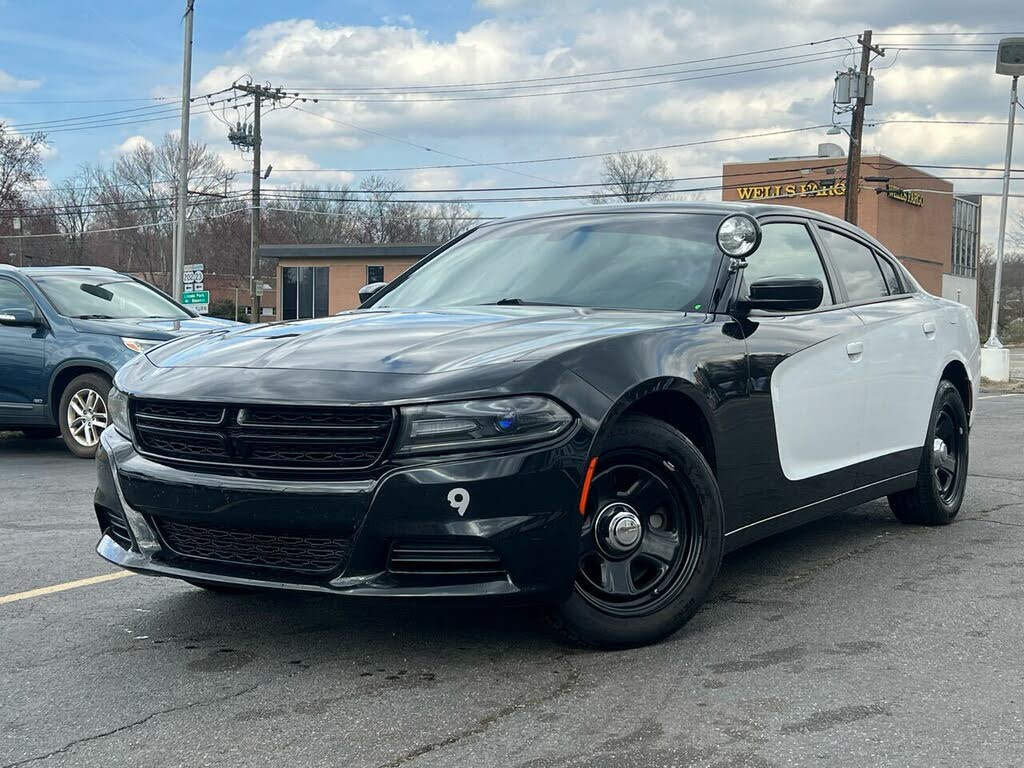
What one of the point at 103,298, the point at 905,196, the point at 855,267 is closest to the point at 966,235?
the point at 905,196

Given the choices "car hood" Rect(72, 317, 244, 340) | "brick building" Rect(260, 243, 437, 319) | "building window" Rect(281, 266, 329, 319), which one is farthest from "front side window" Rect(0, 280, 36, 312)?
"building window" Rect(281, 266, 329, 319)

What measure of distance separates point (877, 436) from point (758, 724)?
243cm

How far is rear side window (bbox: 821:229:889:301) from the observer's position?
5.48m

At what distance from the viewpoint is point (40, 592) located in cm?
484

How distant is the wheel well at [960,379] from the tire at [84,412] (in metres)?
6.68

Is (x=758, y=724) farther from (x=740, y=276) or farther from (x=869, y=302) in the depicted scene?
(x=869, y=302)

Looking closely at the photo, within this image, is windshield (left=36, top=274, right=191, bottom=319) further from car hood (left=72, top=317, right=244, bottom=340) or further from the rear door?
the rear door

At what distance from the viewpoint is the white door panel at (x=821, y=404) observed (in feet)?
14.8

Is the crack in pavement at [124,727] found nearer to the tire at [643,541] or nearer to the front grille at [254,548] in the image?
the front grille at [254,548]

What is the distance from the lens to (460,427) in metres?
3.36

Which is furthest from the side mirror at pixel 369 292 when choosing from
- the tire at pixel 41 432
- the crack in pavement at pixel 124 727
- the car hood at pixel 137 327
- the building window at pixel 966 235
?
the building window at pixel 966 235

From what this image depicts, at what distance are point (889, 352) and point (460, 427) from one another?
9.26ft

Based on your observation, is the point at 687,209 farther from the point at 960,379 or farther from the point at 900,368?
the point at 960,379

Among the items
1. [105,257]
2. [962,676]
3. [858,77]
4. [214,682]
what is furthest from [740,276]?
[105,257]
